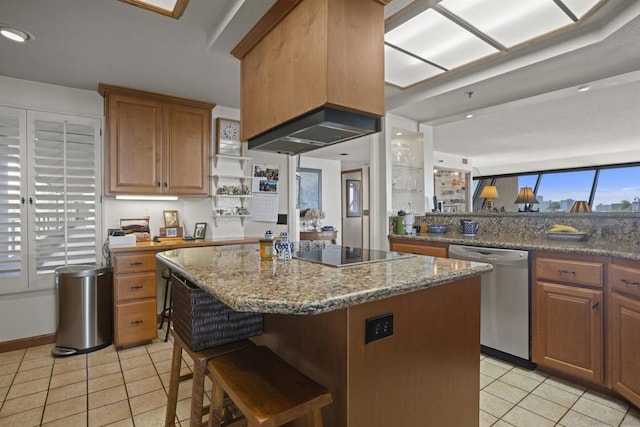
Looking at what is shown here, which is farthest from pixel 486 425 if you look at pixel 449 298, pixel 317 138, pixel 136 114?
pixel 136 114

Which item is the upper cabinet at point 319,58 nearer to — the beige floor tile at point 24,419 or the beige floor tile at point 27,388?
the beige floor tile at point 24,419

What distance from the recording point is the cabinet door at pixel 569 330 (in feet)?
6.75

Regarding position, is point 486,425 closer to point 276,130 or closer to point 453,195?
point 276,130

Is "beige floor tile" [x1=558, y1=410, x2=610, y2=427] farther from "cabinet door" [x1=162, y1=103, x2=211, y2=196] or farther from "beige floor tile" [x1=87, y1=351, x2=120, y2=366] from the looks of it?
"cabinet door" [x1=162, y1=103, x2=211, y2=196]

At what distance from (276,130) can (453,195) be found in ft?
20.3

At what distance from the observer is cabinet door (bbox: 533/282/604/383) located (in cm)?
206

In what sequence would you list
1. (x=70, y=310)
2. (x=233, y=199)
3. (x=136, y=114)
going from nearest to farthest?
(x=70, y=310) < (x=136, y=114) < (x=233, y=199)

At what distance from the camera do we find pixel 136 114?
315 cm

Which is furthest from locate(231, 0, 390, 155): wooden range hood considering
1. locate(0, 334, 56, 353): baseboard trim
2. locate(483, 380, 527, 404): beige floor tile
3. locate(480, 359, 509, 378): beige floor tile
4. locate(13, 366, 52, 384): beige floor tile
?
locate(0, 334, 56, 353): baseboard trim

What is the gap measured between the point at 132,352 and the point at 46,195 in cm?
159

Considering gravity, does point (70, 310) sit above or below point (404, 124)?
below

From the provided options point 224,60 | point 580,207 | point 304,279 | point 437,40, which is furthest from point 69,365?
point 580,207

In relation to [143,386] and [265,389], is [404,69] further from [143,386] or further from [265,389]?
[143,386]

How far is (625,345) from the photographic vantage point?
191 cm
